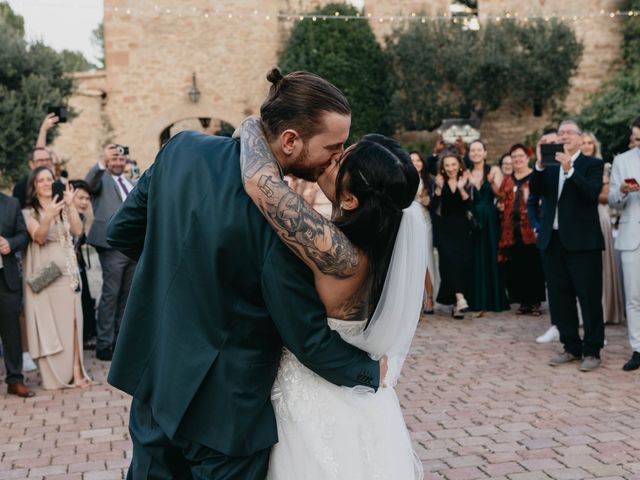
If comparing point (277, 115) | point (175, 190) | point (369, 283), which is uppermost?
point (277, 115)

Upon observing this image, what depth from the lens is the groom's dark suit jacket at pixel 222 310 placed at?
2287 mm

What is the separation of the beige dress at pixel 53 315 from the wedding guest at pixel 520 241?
521cm

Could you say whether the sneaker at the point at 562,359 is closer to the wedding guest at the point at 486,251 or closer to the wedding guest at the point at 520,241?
the wedding guest at the point at 520,241

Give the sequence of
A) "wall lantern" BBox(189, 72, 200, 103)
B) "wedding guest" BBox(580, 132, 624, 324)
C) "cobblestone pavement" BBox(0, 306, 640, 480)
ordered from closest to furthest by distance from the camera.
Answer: "cobblestone pavement" BBox(0, 306, 640, 480), "wedding guest" BBox(580, 132, 624, 324), "wall lantern" BBox(189, 72, 200, 103)

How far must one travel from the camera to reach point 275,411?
254 cm

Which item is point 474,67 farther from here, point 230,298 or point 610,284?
point 230,298

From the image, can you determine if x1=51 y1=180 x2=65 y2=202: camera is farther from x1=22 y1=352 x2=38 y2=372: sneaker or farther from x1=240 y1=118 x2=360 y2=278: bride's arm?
x1=240 y1=118 x2=360 y2=278: bride's arm

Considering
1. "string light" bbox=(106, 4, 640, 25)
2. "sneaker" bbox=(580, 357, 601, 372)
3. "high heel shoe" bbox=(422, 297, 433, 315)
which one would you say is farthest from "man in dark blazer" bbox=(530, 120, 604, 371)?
"string light" bbox=(106, 4, 640, 25)

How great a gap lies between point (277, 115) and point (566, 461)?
10.4ft

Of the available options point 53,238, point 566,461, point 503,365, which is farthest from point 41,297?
point 566,461

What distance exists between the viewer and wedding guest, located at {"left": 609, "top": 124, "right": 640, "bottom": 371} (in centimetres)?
672

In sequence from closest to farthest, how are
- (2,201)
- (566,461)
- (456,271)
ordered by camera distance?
(566,461) < (2,201) < (456,271)

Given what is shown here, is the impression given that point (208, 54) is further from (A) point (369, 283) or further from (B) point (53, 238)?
(A) point (369, 283)

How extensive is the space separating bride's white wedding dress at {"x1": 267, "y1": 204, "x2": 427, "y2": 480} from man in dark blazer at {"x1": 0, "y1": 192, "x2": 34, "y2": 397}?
4700 millimetres
